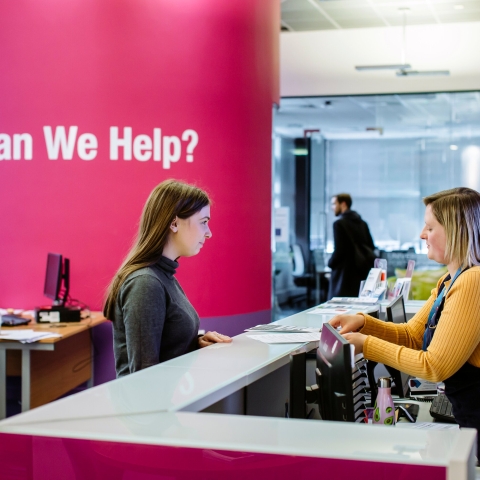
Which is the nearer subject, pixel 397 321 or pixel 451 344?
pixel 451 344

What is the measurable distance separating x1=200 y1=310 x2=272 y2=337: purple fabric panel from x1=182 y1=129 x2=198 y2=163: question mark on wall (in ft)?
4.15

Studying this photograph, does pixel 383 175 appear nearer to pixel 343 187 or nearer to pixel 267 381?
pixel 343 187

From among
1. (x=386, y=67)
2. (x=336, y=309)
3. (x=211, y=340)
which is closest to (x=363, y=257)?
(x=386, y=67)

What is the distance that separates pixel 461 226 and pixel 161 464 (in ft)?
4.23

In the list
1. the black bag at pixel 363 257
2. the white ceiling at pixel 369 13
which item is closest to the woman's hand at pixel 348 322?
the black bag at pixel 363 257

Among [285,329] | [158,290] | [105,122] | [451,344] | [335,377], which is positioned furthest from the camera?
[105,122]

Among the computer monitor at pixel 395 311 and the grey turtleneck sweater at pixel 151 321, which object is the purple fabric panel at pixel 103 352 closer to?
the computer monitor at pixel 395 311

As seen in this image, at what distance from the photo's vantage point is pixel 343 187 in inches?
441

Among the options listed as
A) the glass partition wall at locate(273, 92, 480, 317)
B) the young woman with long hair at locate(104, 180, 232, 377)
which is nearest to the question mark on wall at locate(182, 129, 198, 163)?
the young woman with long hair at locate(104, 180, 232, 377)

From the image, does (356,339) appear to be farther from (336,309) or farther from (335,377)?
(336,309)

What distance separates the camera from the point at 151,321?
2.32 metres

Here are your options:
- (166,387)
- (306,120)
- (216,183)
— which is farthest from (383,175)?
(166,387)

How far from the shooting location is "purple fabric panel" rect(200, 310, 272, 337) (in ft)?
18.7

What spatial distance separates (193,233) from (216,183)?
3.18m
